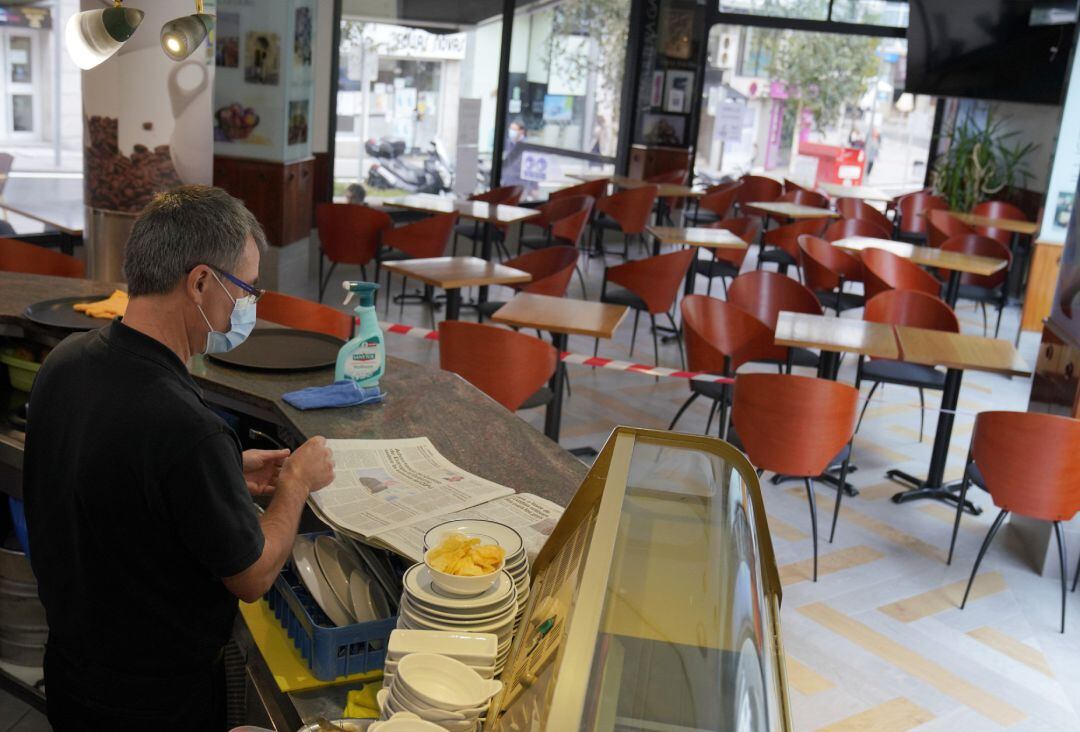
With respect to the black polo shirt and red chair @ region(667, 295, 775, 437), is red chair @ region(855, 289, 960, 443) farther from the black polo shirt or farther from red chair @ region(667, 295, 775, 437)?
the black polo shirt

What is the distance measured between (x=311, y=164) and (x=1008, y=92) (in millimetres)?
7600

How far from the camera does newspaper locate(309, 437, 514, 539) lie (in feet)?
6.18

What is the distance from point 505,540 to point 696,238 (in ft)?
19.2

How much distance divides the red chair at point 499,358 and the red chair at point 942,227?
6186 mm

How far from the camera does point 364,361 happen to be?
2539 millimetres

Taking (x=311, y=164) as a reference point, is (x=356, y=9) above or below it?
above

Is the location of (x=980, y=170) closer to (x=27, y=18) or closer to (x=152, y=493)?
(x=27, y=18)

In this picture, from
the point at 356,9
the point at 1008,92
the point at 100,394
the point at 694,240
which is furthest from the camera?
the point at 1008,92

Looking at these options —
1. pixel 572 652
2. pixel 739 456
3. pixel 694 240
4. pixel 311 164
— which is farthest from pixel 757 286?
pixel 572 652

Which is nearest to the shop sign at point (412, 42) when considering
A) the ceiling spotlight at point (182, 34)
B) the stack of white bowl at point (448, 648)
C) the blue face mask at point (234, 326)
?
the ceiling spotlight at point (182, 34)

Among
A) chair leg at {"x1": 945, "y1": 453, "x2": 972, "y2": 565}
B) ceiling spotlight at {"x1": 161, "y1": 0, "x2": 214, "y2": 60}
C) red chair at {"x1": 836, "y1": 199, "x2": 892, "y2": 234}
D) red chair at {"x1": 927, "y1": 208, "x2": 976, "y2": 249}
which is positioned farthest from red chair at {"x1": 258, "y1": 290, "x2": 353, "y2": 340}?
red chair at {"x1": 836, "y1": 199, "x2": 892, "y2": 234}

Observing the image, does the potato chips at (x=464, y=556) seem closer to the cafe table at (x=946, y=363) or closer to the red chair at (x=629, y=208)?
the cafe table at (x=946, y=363)

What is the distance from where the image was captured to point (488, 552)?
1614 millimetres

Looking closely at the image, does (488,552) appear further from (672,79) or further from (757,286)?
(672,79)
